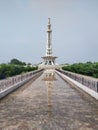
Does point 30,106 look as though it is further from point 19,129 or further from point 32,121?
point 19,129

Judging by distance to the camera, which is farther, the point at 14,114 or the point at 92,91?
the point at 92,91

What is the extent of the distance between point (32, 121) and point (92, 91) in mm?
6938

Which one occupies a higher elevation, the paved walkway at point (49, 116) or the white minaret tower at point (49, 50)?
the white minaret tower at point (49, 50)

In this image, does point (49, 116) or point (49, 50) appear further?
point (49, 50)

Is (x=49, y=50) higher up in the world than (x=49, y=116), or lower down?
higher up

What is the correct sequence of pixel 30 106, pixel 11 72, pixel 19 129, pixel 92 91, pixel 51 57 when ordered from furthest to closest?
pixel 51 57 < pixel 11 72 < pixel 92 91 < pixel 30 106 < pixel 19 129

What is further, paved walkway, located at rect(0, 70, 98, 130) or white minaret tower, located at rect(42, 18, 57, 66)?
white minaret tower, located at rect(42, 18, 57, 66)

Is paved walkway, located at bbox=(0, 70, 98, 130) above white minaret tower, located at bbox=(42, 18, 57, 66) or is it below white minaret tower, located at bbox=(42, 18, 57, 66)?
below

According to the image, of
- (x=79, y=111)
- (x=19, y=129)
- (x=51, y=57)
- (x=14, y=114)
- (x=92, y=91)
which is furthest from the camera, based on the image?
(x=51, y=57)

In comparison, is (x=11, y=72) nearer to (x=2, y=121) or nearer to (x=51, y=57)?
(x=2, y=121)

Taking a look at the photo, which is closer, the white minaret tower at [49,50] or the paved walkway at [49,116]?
the paved walkway at [49,116]

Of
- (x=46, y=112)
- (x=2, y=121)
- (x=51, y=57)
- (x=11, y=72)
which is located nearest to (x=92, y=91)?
(x=46, y=112)

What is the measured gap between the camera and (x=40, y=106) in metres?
11.3

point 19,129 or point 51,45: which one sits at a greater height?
point 51,45
